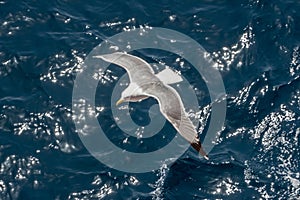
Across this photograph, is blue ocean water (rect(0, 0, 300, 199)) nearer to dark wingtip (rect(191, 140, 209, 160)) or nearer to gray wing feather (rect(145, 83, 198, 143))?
dark wingtip (rect(191, 140, 209, 160))

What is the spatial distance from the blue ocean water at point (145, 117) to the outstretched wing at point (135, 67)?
103cm

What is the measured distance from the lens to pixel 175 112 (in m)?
23.5

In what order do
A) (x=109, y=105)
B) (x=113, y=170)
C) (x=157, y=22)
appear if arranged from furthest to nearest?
(x=157, y=22)
(x=109, y=105)
(x=113, y=170)

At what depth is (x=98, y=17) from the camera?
3000cm

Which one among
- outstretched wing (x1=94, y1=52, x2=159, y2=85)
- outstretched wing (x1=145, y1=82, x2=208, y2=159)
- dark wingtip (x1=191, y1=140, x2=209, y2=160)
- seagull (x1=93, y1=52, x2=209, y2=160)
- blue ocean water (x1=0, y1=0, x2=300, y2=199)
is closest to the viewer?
dark wingtip (x1=191, y1=140, x2=209, y2=160)

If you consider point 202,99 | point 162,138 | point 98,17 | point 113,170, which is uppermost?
point 98,17

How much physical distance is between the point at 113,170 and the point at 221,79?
7602 millimetres

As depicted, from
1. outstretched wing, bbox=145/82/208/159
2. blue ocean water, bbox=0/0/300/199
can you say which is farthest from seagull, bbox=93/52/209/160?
blue ocean water, bbox=0/0/300/199

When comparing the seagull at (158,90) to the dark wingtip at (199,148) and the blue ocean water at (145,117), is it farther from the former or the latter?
the blue ocean water at (145,117)

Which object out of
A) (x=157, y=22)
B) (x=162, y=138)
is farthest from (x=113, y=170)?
(x=157, y=22)

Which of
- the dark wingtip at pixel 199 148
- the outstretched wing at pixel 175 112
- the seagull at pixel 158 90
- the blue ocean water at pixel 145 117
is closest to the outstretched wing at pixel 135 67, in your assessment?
the seagull at pixel 158 90

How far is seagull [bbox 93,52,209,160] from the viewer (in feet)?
75.7

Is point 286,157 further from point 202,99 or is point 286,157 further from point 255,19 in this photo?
point 255,19

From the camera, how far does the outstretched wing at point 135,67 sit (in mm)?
25656
